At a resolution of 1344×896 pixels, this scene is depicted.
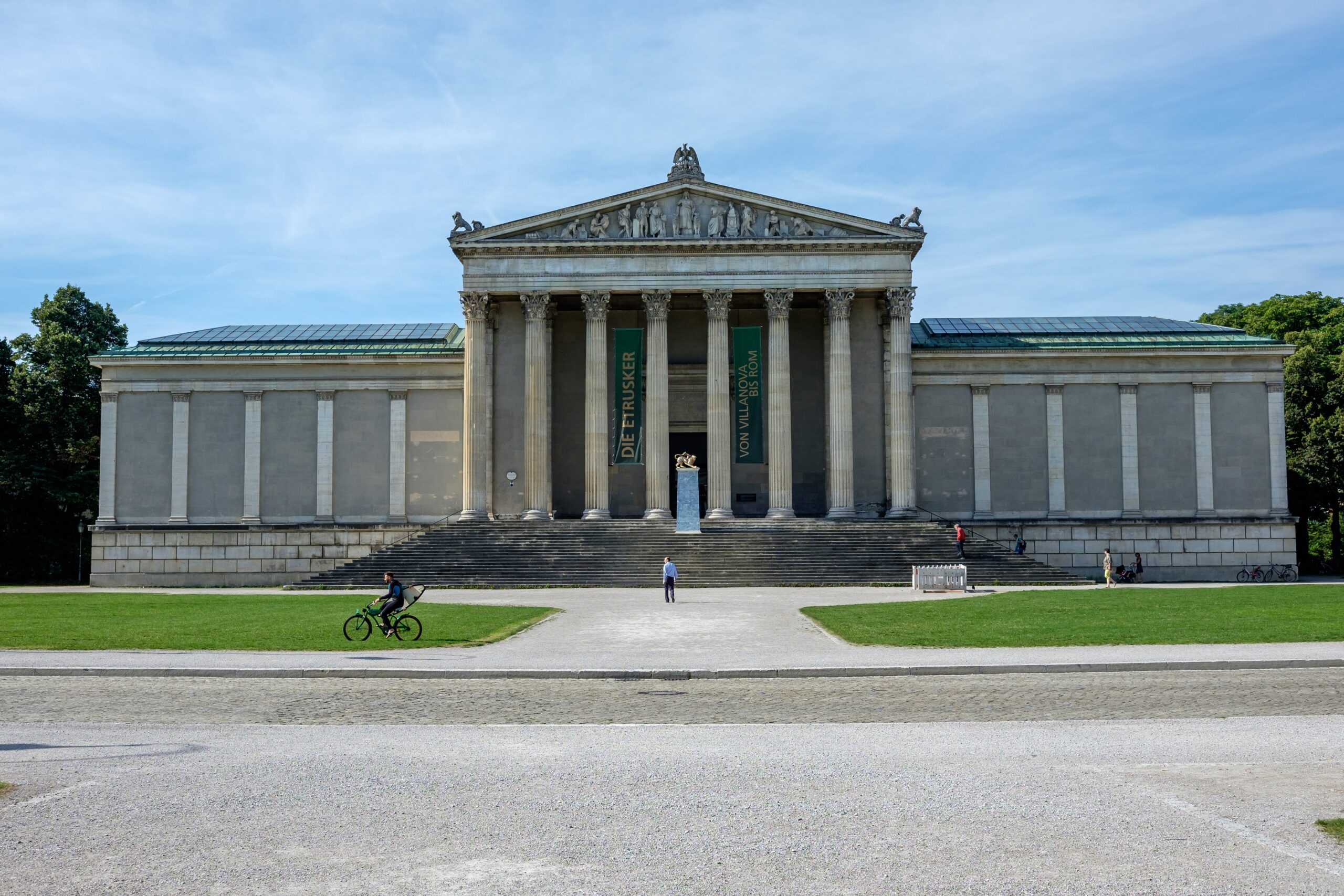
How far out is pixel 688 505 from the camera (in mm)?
55969

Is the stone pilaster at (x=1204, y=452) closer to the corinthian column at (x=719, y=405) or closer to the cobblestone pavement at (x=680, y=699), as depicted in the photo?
the corinthian column at (x=719, y=405)

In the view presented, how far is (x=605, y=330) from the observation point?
6184cm

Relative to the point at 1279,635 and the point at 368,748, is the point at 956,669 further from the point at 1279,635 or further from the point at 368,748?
the point at 368,748

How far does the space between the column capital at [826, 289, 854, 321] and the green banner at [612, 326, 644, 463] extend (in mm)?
10296

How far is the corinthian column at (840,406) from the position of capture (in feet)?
197

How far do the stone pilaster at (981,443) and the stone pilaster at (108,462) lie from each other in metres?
48.3

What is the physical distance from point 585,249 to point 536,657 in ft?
131

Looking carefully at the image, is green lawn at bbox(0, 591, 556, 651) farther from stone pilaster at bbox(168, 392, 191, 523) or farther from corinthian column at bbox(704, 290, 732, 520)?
corinthian column at bbox(704, 290, 732, 520)

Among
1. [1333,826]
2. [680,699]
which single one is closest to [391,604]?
[680,699]

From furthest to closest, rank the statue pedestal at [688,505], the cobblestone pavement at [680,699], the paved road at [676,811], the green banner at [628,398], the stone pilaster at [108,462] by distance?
the stone pilaster at [108,462]
the green banner at [628,398]
the statue pedestal at [688,505]
the cobblestone pavement at [680,699]
the paved road at [676,811]

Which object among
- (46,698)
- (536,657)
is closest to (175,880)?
(46,698)

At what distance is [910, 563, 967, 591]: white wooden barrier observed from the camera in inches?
1774

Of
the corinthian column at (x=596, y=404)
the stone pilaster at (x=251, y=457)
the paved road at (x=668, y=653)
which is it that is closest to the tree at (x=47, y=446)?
the stone pilaster at (x=251, y=457)

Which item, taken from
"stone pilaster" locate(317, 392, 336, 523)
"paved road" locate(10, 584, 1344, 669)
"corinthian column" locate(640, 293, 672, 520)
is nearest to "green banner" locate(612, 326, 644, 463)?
"corinthian column" locate(640, 293, 672, 520)
